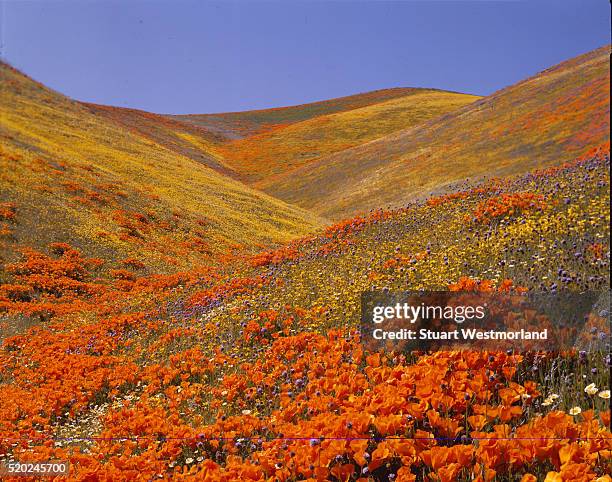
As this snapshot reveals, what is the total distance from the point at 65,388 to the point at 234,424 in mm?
4698

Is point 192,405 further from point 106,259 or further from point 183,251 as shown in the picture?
point 183,251

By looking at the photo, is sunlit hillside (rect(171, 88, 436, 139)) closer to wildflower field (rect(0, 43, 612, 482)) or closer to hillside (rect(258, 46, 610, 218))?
hillside (rect(258, 46, 610, 218))

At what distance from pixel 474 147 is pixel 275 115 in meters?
82.2

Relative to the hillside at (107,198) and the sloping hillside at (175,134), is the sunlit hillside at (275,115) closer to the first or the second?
the sloping hillside at (175,134)

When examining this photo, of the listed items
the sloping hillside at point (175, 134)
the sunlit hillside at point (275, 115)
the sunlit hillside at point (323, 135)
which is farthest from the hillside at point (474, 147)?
the sunlit hillside at point (275, 115)

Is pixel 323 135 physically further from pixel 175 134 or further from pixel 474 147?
pixel 474 147

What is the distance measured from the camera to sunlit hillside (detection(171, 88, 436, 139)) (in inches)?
4156

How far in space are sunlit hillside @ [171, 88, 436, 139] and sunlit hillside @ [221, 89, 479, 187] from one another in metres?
7.07

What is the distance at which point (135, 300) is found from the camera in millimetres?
15539

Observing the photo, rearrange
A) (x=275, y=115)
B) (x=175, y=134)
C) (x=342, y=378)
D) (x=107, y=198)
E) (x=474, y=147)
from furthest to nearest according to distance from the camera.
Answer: (x=275, y=115) → (x=175, y=134) → (x=474, y=147) → (x=107, y=198) → (x=342, y=378)

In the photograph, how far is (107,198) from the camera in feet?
91.8

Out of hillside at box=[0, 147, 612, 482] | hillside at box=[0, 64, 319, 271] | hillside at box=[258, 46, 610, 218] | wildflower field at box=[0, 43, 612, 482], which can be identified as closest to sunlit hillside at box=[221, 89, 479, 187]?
hillside at box=[258, 46, 610, 218]

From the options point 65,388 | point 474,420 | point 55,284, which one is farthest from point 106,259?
point 474,420

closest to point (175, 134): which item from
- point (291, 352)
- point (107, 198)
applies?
point (107, 198)
